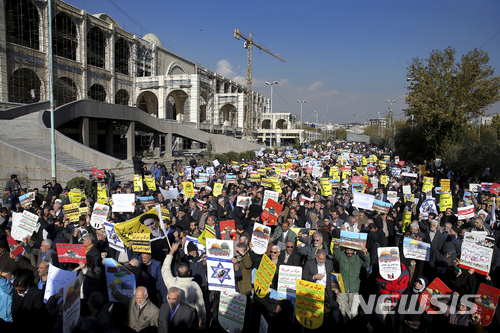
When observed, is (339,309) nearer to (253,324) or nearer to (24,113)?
(253,324)

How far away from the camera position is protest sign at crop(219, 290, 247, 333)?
15.6 feet

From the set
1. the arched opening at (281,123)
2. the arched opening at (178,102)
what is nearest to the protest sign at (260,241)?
the arched opening at (178,102)

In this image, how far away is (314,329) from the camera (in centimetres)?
473

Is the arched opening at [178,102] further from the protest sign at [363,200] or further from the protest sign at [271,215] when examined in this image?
the protest sign at [271,215]

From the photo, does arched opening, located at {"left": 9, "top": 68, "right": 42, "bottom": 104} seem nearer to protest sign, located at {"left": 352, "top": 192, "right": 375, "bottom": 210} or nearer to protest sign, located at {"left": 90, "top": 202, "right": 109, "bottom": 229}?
protest sign, located at {"left": 90, "top": 202, "right": 109, "bottom": 229}

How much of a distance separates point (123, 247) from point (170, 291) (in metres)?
2.59

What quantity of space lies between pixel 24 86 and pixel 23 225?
3207 cm

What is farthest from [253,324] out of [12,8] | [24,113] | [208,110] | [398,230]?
[208,110]

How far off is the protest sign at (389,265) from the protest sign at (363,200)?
4.67 metres

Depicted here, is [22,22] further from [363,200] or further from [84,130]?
[363,200]

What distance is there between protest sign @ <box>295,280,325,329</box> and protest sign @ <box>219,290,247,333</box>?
0.77 m

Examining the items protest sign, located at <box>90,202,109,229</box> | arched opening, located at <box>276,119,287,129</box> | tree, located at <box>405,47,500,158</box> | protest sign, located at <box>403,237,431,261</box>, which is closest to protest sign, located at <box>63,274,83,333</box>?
protest sign, located at <box>90,202,109,229</box>

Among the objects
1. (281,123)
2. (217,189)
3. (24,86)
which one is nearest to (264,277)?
(217,189)

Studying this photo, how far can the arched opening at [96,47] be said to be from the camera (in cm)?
4162
